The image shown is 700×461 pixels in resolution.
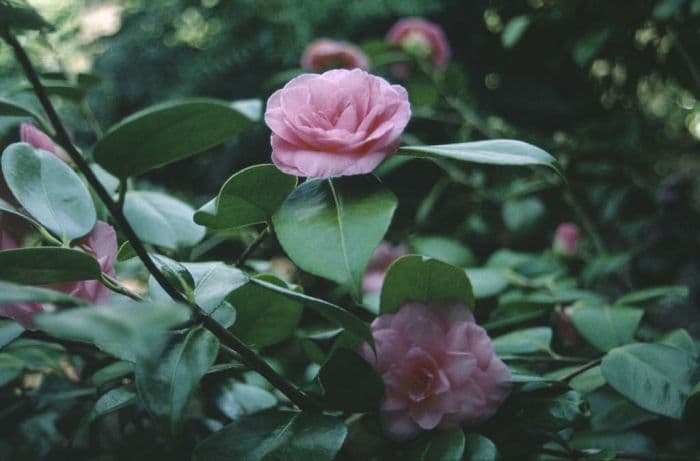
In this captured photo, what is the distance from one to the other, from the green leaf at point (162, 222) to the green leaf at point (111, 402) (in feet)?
0.46

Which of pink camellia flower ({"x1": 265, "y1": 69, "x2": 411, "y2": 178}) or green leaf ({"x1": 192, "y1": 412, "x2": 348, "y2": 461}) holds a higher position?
pink camellia flower ({"x1": 265, "y1": 69, "x2": 411, "y2": 178})

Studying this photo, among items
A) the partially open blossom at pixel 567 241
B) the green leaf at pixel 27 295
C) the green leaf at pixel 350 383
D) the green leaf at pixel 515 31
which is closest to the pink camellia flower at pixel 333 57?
Result: the green leaf at pixel 515 31

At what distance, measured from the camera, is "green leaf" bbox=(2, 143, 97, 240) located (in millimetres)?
510

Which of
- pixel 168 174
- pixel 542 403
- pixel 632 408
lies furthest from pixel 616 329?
pixel 168 174

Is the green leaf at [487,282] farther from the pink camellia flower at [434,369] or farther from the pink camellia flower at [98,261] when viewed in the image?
the pink camellia flower at [98,261]

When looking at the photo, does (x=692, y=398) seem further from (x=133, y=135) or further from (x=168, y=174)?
(x=168, y=174)

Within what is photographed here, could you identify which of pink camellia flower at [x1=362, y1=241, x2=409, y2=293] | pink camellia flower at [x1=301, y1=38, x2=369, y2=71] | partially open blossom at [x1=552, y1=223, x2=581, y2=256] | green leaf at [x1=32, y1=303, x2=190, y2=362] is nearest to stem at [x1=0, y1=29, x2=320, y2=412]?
green leaf at [x1=32, y1=303, x2=190, y2=362]

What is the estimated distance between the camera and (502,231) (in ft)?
4.39

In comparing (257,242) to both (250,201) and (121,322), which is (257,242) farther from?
Result: (121,322)

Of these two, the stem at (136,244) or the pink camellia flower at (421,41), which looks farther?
the pink camellia flower at (421,41)

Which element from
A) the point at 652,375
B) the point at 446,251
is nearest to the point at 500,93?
the point at 446,251

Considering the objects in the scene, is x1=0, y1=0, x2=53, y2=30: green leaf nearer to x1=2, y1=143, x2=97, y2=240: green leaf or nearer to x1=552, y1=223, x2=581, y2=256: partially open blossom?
x1=2, y1=143, x2=97, y2=240: green leaf

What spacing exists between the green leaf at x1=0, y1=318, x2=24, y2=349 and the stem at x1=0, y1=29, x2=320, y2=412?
121 mm

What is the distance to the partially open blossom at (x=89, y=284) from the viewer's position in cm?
48
